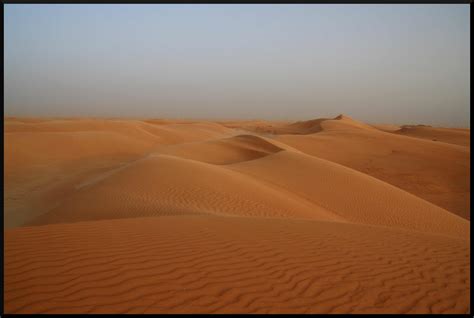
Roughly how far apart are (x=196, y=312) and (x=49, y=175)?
17564 mm

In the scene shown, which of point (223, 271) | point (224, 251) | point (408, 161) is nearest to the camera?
point (223, 271)

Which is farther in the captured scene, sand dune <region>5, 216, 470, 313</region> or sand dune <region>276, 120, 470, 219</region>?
sand dune <region>276, 120, 470, 219</region>

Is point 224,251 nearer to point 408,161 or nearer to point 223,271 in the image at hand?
point 223,271

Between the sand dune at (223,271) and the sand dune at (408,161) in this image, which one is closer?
the sand dune at (223,271)

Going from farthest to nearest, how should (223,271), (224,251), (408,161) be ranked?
(408,161), (224,251), (223,271)

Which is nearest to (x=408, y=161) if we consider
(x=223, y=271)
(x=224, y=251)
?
(x=224, y=251)

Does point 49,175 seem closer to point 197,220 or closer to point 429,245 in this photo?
point 197,220

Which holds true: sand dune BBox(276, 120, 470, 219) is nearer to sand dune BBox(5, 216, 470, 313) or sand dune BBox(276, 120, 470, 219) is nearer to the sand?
the sand

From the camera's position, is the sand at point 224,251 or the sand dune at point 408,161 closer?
the sand at point 224,251

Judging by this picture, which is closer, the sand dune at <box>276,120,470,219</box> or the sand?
the sand

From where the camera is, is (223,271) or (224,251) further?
(224,251)

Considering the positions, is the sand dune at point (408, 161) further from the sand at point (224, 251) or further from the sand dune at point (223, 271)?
the sand dune at point (223, 271)

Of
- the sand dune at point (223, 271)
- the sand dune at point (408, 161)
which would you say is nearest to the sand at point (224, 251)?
the sand dune at point (223, 271)

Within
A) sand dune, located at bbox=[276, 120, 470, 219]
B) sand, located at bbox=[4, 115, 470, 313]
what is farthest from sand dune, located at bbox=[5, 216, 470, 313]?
sand dune, located at bbox=[276, 120, 470, 219]
